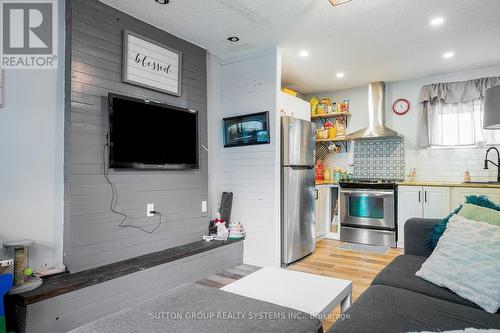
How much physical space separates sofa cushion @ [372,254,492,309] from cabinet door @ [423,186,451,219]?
7.84ft

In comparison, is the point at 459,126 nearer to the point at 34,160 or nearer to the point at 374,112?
the point at 374,112

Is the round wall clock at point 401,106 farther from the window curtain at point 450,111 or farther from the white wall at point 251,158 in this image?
the white wall at point 251,158

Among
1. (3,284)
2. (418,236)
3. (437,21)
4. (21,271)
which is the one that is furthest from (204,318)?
(437,21)

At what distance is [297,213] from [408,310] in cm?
241

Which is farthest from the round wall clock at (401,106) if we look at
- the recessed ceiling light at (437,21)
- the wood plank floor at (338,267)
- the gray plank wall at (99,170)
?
the gray plank wall at (99,170)

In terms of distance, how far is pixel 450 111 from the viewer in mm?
4555

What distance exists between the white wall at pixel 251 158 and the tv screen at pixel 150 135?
61 cm

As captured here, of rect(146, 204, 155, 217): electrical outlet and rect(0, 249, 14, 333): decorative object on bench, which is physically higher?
rect(146, 204, 155, 217): electrical outlet

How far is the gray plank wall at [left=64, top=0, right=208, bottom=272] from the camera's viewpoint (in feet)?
7.85

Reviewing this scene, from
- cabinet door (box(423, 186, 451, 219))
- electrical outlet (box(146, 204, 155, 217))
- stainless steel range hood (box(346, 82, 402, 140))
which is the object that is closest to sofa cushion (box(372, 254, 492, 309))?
electrical outlet (box(146, 204, 155, 217))

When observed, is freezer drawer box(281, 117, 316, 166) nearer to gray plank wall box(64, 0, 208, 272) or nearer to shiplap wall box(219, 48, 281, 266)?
shiplap wall box(219, 48, 281, 266)

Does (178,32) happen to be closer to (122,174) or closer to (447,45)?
(122,174)

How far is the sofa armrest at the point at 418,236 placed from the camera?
210 cm

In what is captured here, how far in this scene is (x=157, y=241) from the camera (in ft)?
9.91
